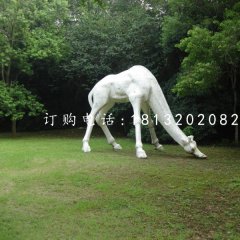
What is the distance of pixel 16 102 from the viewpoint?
18484mm

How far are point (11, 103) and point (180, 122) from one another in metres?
7.26

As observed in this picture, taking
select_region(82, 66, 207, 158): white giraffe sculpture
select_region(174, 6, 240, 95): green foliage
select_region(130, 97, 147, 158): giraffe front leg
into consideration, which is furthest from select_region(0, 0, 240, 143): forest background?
select_region(130, 97, 147, 158): giraffe front leg

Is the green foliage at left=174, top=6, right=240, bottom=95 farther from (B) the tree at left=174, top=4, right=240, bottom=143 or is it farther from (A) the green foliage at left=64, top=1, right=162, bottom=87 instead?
(A) the green foliage at left=64, top=1, right=162, bottom=87

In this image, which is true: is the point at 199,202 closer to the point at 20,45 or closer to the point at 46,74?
the point at 20,45

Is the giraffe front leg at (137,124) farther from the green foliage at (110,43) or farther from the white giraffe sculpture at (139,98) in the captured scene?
the green foliage at (110,43)

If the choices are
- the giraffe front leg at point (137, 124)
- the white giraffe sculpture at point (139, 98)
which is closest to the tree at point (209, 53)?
the white giraffe sculpture at point (139, 98)

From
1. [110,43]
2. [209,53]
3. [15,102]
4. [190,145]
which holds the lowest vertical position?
[190,145]

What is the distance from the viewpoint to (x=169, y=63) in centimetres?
1792

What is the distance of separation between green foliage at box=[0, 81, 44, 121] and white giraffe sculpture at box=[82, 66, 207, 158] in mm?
6559

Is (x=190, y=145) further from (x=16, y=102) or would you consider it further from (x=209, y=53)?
(x=16, y=102)

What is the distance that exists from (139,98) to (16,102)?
8.65m

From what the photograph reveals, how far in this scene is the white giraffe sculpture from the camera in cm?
1103

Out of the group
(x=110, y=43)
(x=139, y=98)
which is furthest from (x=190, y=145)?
(x=110, y=43)

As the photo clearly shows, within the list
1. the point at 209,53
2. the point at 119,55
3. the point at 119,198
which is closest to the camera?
the point at 119,198
